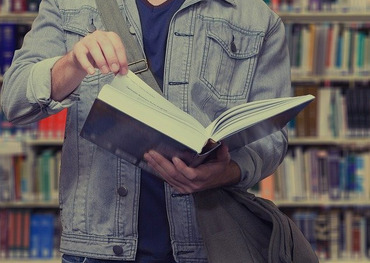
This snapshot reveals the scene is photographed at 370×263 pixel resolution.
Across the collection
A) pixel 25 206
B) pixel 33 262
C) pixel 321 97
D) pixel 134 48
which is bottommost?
pixel 33 262

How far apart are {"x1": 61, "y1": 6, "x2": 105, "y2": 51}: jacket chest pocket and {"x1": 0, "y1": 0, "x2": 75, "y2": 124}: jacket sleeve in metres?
0.01

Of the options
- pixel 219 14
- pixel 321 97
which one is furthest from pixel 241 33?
pixel 321 97

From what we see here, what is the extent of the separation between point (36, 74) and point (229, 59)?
1.16ft

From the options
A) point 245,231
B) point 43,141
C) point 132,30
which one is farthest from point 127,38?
point 43,141

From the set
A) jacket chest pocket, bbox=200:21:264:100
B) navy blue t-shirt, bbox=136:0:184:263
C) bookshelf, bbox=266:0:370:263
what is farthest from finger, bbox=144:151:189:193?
bookshelf, bbox=266:0:370:263

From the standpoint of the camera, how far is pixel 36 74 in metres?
1.27

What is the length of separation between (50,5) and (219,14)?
11.9 inches

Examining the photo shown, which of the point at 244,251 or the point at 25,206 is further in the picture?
the point at 25,206

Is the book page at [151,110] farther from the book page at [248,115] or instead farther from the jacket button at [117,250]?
the jacket button at [117,250]

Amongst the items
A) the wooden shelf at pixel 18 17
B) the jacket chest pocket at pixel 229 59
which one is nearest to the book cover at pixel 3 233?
the wooden shelf at pixel 18 17

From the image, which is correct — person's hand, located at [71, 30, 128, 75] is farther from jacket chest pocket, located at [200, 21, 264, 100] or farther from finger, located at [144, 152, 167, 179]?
jacket chest pocket, located at [200, 21, 264, 100]

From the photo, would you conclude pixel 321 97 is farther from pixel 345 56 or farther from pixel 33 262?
pixel 33 262

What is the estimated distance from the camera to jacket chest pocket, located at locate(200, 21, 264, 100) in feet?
4.59

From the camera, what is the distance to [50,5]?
1.41 meters
